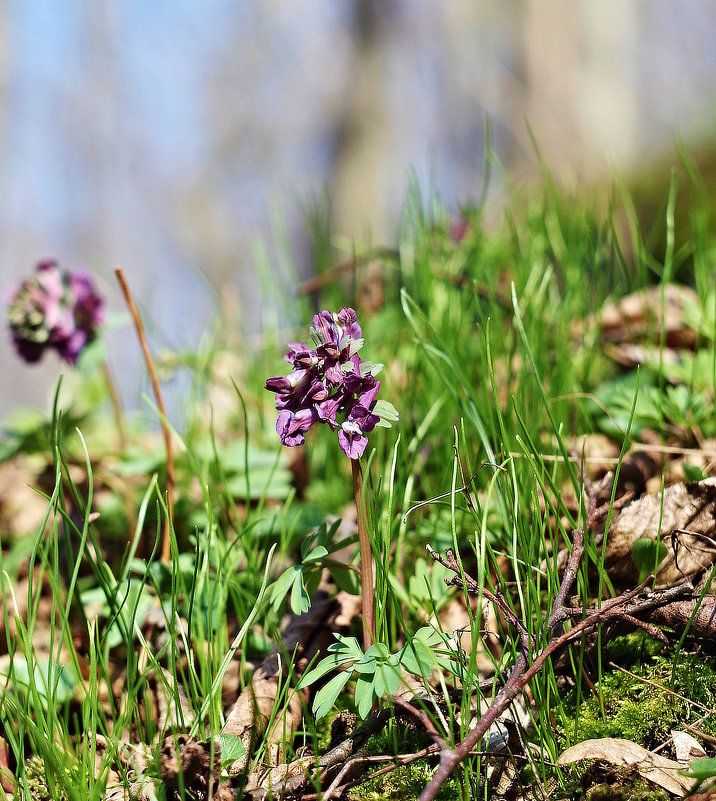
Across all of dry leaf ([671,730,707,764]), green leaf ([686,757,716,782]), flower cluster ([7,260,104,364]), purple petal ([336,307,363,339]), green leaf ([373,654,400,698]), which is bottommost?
dry leaf ([671,730,707,764])

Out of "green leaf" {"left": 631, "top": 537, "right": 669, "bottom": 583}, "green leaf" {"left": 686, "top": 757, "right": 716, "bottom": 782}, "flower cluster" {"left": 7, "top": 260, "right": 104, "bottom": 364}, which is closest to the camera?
"green leaf" {"left": 686, "top": 757, "right": 716, "bottom": 782}

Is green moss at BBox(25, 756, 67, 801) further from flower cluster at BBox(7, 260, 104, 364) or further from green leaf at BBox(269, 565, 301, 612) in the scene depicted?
flower cluster at BBox(7, 260, 104, 364)

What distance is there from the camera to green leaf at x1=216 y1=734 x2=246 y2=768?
0.83 metres

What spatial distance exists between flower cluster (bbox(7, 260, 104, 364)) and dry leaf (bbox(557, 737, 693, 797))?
1.49 m

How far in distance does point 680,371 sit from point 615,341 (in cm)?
39

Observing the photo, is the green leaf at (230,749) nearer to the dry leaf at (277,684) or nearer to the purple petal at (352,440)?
the dry leaf at (277,684)

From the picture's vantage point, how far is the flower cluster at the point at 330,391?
0.87 metres

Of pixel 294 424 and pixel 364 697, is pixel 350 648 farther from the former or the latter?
pixel 294 424

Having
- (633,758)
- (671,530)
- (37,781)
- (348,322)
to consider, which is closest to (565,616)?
(633,758)

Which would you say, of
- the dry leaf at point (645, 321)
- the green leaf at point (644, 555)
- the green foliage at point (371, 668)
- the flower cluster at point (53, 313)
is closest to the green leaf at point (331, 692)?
the green foliage at point (371, 668)

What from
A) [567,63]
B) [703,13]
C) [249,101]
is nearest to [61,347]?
[567,63]

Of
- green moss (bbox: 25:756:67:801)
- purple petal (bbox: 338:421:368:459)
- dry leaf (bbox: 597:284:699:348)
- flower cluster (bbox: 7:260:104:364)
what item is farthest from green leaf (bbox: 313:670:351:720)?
dry leaf (bbox: 597:284:699:348)

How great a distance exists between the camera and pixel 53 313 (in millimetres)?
1724

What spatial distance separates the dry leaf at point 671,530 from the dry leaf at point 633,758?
282 mm
